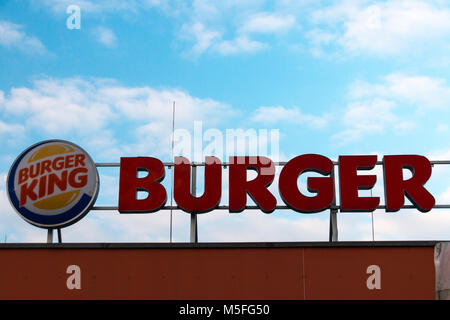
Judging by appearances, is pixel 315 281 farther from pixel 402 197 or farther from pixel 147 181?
pixel 147 181

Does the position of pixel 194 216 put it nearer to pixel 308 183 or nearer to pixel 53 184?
pixel 308 183

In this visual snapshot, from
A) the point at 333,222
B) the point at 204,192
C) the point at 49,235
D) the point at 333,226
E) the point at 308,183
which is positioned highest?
the point at 308,183

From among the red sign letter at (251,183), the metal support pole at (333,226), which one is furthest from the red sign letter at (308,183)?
the red sign letter at (251,183)

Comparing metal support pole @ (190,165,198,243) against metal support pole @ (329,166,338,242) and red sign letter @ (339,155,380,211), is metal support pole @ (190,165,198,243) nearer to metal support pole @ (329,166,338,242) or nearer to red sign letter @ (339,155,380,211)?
metal support pole @ (329,166,338,242)

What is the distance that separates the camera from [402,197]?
65.2 feet

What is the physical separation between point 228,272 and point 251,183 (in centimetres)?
359

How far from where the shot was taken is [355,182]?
2006 cm

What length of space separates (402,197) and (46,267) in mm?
10543

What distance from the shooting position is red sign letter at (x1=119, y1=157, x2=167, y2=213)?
65.7ft

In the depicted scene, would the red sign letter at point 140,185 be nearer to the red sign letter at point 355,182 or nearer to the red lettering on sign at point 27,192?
the red lettering on sign at point 27,192

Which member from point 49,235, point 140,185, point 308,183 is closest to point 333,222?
point 308,183
